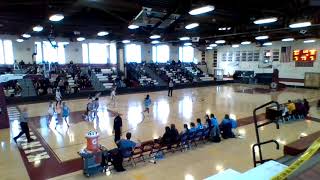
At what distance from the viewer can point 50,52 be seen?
2717 cm

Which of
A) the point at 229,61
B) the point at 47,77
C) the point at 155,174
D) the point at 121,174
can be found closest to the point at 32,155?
the point at 121,174

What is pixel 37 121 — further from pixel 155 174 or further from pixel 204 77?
pixel 204 77

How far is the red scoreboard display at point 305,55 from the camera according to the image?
26266mm

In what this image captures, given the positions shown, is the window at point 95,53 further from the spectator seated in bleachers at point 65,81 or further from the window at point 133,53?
the window at point 133,53

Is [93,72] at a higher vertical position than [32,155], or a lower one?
higher

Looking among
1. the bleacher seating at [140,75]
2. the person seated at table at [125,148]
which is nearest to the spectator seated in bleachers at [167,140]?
the person seated at table at [125,148]

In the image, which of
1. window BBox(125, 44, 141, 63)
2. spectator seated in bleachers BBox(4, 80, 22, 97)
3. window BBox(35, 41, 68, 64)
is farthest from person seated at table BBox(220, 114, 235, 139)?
window BBox(125, 44, 141, 63)

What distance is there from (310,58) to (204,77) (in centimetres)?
1255

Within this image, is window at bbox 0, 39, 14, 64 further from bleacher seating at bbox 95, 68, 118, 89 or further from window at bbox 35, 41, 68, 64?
bleacher seating at bbox 95, 68, 118, 89

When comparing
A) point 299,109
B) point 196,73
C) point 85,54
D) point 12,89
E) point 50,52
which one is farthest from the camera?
point 196,73

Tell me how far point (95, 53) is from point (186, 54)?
47.6 ft

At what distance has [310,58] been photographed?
86.7 feet

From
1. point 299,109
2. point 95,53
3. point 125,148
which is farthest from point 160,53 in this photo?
point 125,148

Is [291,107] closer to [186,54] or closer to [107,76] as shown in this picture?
[107,76]
